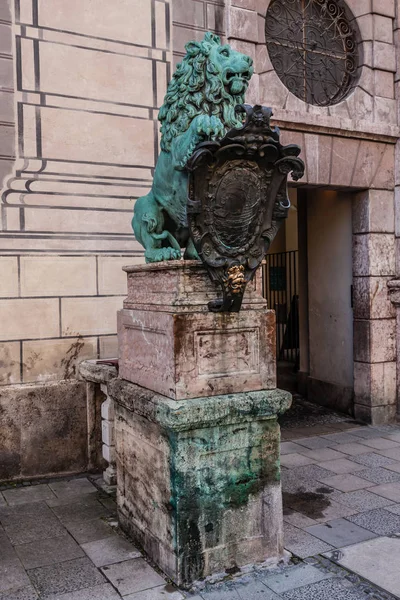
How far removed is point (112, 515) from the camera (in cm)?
480

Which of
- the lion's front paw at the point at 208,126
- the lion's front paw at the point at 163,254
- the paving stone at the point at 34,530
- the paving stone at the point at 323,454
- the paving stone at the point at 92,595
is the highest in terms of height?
the lion's front paw at the point at 208,126

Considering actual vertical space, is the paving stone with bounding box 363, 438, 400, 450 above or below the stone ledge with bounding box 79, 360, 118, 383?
below

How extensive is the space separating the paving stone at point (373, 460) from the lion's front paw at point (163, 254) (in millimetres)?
3435

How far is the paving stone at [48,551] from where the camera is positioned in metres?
4.00

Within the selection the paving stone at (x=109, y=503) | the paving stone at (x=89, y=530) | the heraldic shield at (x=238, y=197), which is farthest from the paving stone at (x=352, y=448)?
the heraldic shield at (x=238, y=197)

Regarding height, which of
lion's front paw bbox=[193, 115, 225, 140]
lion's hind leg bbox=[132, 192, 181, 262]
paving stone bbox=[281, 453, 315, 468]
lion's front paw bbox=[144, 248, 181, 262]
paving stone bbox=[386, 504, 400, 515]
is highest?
lion's front paw bbox=[193, 115, 225, 140]

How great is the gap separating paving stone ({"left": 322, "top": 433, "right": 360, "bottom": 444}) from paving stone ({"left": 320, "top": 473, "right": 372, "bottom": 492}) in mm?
1243

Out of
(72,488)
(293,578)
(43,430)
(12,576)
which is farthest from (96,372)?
(293,578)

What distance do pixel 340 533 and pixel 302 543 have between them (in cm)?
36

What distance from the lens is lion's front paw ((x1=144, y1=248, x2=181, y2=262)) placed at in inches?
160

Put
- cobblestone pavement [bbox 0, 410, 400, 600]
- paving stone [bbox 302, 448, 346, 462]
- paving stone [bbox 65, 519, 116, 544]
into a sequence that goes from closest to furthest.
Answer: cobblestone pavement [bbox 0, 410, 400, 600], paving stone [bbox 65, 519, 116, 544], paving stone [bbox 302, 448, 346, 462]

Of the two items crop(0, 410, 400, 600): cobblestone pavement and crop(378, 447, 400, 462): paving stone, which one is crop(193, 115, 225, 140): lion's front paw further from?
crop(378, 447, 400, 462): paving stone

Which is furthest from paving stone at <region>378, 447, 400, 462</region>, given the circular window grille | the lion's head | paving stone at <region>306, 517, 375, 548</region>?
the circular window grille

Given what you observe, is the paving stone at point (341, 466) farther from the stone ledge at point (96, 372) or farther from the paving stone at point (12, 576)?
the paving stone at point (12, 576)
